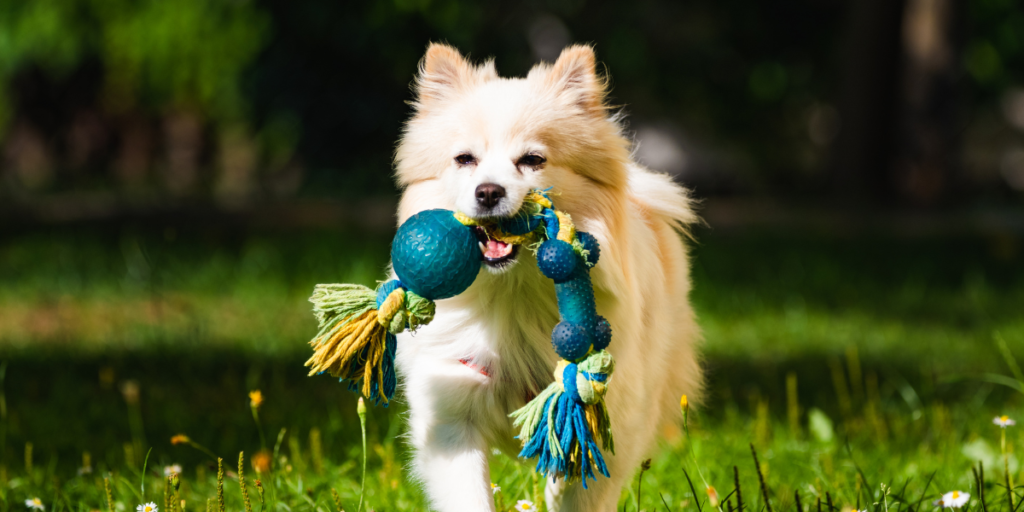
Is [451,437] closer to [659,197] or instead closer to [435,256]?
[435,256]

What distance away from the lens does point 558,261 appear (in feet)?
6.95

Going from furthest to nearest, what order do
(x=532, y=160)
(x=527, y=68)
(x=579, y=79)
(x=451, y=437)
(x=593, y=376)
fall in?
(x=527, y=68) < (x=579, y=79) < (x=532, y=160) < (x=451, y=437) < (x=593, y=376)

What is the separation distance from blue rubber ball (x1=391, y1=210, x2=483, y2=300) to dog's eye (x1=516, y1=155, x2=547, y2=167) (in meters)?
0.36

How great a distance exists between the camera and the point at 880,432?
142 inches

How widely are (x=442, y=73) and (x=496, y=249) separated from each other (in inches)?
29.1

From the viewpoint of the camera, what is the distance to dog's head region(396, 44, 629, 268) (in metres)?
2.44

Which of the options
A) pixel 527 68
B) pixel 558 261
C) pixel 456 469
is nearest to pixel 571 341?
pixel 558 261

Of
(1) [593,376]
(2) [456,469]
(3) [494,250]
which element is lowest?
(2) [456,469]

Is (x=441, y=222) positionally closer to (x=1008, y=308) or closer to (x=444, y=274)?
(x=444, y=274)

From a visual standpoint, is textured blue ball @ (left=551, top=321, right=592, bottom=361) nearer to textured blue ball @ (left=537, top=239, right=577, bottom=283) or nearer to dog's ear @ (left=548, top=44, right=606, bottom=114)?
textured blue ball @ (left=537, top=239, right=577, bottom=283)

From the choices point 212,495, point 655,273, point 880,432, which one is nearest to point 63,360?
point 212,495

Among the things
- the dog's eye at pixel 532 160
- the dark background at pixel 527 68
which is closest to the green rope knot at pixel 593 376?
the dog's eye at pixel 532 160

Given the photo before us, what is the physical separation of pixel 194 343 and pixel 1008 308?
546cm

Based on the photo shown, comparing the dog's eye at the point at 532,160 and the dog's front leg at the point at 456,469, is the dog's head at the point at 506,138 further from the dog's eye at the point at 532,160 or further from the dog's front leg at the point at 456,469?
the dog's front leg at the point at 456,469
